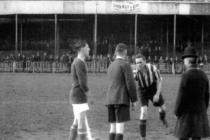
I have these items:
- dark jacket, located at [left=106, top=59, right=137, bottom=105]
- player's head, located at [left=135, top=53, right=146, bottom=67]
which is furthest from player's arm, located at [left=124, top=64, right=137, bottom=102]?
player's head, located at [left=135, top=53, right=146, bottom=67]

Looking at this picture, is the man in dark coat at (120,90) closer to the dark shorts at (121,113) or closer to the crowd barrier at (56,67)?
the dark shorts at (121,113)

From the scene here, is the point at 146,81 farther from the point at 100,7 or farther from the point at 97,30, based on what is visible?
the point at 97,30

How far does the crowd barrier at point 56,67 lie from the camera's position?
39.5 m

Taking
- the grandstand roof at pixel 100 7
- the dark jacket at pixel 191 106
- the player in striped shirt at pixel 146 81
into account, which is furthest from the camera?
the grandstand roof at pixel 100 7

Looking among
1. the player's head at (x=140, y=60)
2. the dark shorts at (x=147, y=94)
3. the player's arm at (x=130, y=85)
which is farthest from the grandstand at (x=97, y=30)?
the player's arm at (x=130, y=85)

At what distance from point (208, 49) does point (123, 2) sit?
8.17 meters

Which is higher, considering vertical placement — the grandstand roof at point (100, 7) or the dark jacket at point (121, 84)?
the grandstand roof at point (100, 7)

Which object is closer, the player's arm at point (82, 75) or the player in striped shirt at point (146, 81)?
the player's arm at point (82, 75)

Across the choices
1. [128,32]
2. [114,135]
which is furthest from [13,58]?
[114,135]

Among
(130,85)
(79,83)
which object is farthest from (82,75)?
(130,85)

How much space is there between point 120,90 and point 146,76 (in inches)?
112

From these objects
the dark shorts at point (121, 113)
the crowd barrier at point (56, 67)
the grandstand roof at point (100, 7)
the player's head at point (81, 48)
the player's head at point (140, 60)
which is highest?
the grandstand roof at point (100, 7)

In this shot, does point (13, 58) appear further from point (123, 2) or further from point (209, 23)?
point (209, 23)

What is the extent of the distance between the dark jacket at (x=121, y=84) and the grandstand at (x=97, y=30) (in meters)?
29.9
